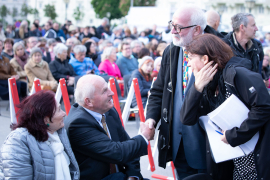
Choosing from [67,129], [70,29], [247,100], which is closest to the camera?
[247,100]

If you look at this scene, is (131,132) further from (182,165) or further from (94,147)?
(94,147)

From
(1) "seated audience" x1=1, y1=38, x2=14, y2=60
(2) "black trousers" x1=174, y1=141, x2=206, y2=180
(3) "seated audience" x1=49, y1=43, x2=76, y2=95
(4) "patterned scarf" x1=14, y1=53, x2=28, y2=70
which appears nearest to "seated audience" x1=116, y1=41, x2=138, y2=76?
(3) "seated audience" x1=49, y1=43, x2=76, y2=95

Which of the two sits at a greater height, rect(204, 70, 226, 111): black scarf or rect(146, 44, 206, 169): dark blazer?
rect(204, 70, 226, 111): black scarf

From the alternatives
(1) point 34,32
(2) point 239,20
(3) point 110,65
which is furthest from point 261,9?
(2) point 239,20

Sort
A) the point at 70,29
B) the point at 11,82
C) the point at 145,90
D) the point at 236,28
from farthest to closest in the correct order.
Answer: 1. the point at 70,29
2. the point at 145,90
3. the point at 11,82
4. the point at 236,28

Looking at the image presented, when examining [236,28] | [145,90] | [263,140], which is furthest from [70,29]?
[263,140]

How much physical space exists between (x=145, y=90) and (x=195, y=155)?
13.5ft

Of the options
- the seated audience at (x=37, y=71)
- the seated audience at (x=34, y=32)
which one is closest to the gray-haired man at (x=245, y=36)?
the seated audience at (x=37, y=71)

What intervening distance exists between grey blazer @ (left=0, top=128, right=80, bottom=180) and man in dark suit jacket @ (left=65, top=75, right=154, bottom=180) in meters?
0.33

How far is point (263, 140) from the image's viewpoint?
2068 millimetres

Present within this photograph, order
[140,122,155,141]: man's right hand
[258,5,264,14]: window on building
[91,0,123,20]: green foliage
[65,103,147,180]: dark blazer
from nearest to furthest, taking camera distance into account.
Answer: [65,103,147,180]: dark blazer, [140,122,155,141]: man's right hand, [91,0,123,20]: green foliage, [258,5,264,14]: window on building

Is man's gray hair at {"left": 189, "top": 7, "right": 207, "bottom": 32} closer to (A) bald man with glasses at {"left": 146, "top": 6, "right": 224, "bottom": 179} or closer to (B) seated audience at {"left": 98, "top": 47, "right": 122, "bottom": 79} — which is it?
(A) bald man with glasses at {"left": 146, "top": 6, "right": 224, "bottom": 179}

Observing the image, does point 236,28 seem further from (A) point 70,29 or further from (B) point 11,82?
(A) point 70,29

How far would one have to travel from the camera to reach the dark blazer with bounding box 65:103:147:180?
2.49 meters
